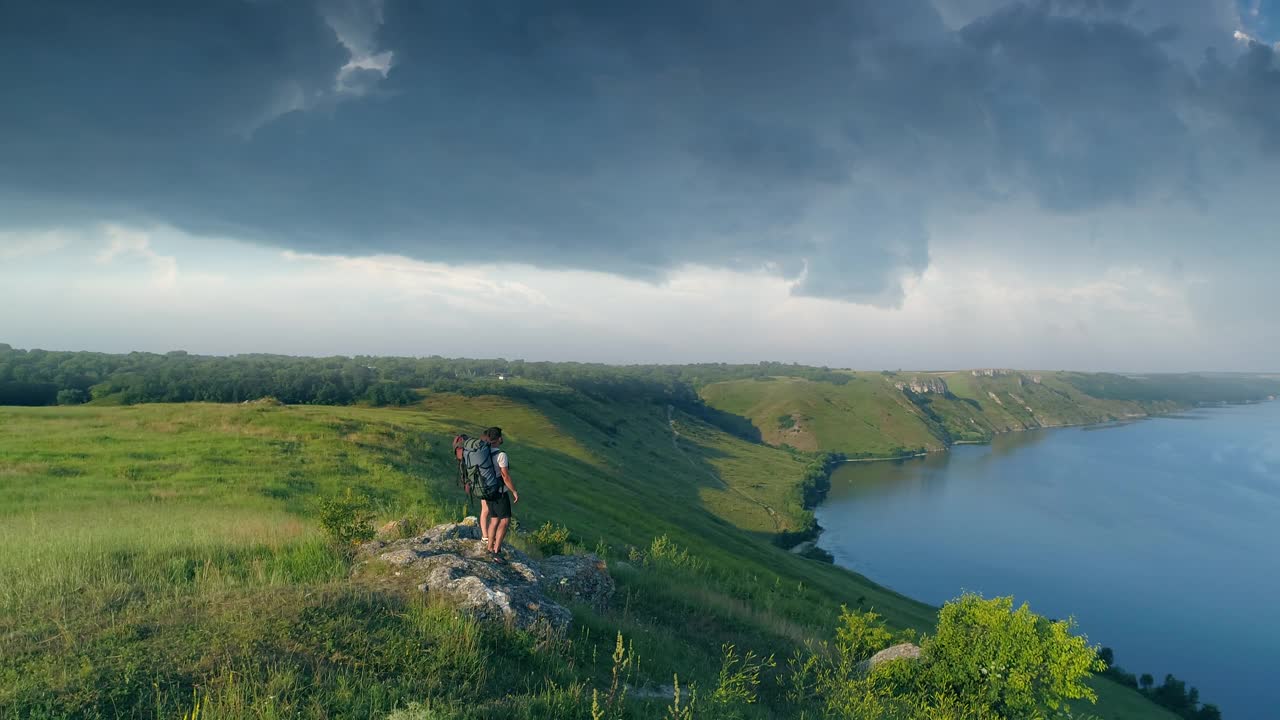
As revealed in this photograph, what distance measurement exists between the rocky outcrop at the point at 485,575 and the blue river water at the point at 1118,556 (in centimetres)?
8754

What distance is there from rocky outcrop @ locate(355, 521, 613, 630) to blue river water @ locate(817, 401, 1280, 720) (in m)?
87.5

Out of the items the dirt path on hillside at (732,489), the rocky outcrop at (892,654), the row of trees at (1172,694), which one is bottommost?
the row of trees at (1172,694)

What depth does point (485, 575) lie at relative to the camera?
10.8m

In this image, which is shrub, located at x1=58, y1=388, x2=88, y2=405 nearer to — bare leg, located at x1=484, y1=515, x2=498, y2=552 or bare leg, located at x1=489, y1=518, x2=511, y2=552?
bare leg, located at x1=484, y1=515, x2=498, y2=552

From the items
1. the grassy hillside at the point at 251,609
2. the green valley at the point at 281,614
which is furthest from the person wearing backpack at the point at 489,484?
the grassy hillside at the point at 251,609

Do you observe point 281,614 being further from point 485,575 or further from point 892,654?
point 892,654

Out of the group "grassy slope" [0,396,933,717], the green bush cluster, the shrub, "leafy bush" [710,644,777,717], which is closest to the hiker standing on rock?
"grassy slope" [0,396,933,717]

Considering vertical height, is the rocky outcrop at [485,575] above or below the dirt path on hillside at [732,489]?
above

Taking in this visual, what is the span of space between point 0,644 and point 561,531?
533 inches

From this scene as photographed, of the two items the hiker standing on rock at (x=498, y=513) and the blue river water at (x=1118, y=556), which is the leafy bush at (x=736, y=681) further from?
the blue river water at (x=1118, y=556)

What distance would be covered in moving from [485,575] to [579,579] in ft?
12.8

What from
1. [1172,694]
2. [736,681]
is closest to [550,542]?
[736,681]

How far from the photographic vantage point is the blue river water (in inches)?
3194

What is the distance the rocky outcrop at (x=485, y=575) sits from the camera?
9.74 m
